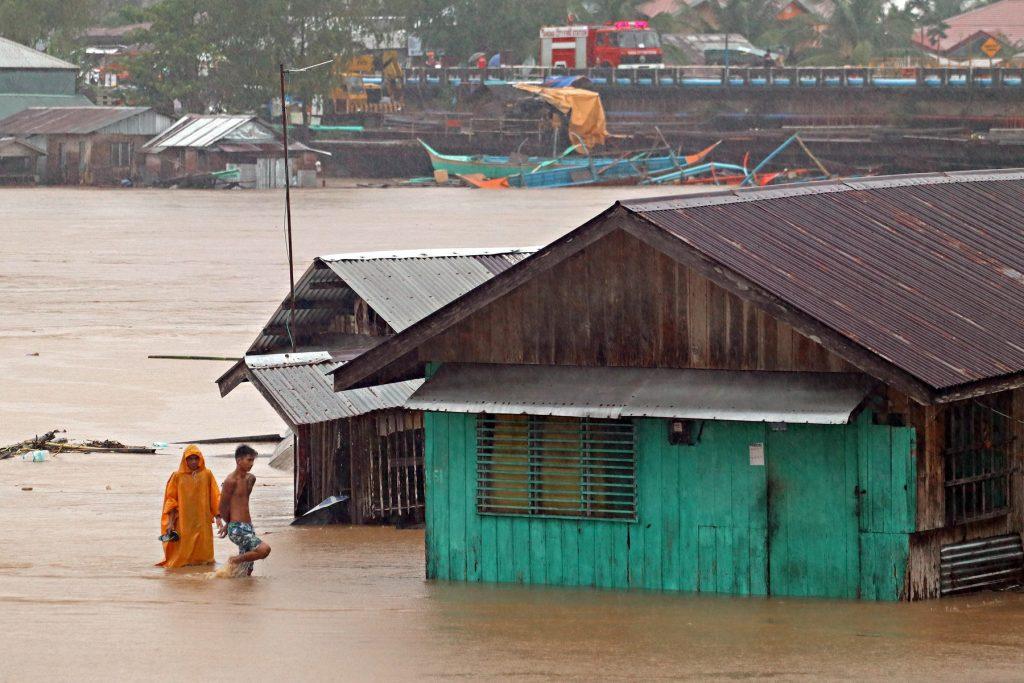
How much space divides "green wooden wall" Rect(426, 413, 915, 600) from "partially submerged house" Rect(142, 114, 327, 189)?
5585 centimetres

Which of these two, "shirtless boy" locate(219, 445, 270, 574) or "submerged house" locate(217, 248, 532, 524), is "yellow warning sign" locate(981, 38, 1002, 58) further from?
"shirtless boy" locate(219, 445, 270, 574)

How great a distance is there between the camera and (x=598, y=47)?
79438 millimetres

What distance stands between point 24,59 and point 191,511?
2779 inches

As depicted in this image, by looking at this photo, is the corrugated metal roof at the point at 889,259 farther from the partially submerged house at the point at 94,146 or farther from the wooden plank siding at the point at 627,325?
the partially submerged house at the point at 94,146

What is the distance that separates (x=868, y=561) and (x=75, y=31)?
293 feet

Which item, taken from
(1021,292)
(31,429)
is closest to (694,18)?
(31,429)

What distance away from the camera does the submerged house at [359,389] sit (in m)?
13.7

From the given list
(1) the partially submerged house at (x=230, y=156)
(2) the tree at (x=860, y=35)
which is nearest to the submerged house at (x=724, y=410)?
(1) the partially submerged house at (x=230, y=156)

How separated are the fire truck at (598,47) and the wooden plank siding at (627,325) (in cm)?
6870

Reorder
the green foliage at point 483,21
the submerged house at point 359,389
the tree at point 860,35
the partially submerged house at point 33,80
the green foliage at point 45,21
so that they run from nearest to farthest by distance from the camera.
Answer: the submerged house at point 359,389 → the partially submerged house at point 33,80 → the tree at point 860,35 → the green foliage at point 483,21 → the green foliage at point 45,21

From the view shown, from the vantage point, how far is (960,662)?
866 centimetres

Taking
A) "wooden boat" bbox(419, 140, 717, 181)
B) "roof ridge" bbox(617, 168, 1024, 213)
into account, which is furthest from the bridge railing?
"roof ridge" bbox(617, 168, 1024, 213)

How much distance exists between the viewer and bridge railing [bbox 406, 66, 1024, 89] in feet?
230

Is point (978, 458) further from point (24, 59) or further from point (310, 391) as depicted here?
point (24, 59)
